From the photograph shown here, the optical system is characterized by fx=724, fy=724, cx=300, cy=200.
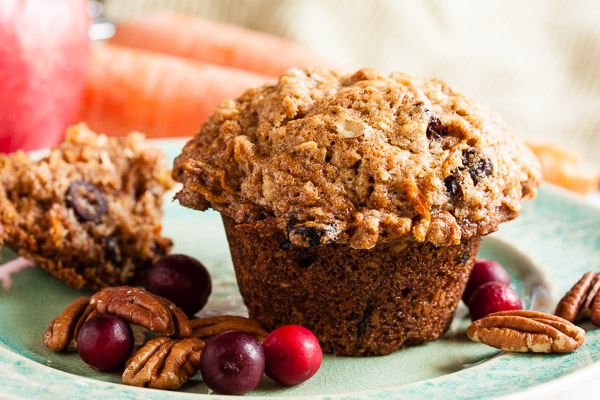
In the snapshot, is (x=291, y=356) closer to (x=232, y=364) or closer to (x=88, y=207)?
(x=232, y=364)

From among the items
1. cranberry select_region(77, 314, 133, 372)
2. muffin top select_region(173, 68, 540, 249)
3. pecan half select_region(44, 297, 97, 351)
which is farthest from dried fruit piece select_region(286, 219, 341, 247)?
pecan half select_region(44, 297, 97, 351)

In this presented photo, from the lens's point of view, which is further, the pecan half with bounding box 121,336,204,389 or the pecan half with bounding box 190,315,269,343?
the pecan half with bounding box 190,315,269,343

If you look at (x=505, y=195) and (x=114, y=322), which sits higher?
(x=505, y=195)

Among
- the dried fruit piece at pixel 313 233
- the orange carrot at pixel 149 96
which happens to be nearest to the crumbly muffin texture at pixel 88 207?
the dried fruit piece at pixel 313 233

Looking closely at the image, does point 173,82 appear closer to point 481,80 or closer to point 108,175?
point 108,175

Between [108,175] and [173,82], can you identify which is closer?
[108,175]

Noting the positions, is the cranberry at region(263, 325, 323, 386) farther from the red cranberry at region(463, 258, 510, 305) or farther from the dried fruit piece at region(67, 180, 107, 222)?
the dried fruit piece at region(67, 180, 107, 222)

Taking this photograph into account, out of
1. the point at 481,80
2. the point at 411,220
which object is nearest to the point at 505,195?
the point at 411,220

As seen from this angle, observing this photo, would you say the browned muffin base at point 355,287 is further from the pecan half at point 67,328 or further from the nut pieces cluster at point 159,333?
the pecan half at point 67,328
